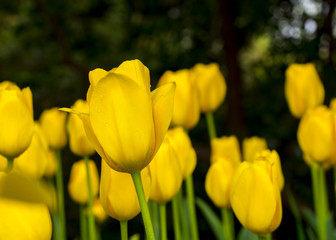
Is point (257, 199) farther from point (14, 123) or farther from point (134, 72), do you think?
point (14, 123)

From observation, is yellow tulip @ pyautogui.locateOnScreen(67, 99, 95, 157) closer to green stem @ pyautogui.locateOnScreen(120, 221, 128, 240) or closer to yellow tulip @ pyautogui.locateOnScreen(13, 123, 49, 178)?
yellow tulip @ pyautogui.locateOnScreen(13, 123, 49, 178)

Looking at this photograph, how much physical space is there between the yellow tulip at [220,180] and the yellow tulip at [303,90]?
380 millimetres

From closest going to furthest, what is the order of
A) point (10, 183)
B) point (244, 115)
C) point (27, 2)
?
point (10, 183) → point (244, 115) → point (27, 2)

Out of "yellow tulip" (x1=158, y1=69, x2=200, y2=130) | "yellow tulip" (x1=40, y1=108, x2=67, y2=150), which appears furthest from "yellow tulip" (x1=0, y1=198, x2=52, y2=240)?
"yellow tulip" (x1=40, y1=108, x2=67, y2=150)

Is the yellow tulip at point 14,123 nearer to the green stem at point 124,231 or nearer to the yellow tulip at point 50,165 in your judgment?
the green stem at point 124,231

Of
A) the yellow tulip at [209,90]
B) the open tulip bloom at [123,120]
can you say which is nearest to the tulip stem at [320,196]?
the yellow tulip at [209,90]

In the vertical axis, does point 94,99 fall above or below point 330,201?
above

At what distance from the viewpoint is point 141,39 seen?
4.00 metres

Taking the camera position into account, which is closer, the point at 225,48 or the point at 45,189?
the point at 45,189

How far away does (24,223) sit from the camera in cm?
41

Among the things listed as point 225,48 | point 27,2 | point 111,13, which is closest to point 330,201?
point 225,48

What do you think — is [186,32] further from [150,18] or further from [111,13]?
[111,13]

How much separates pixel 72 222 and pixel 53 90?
1.09 m

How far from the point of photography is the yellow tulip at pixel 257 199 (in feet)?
2.12
